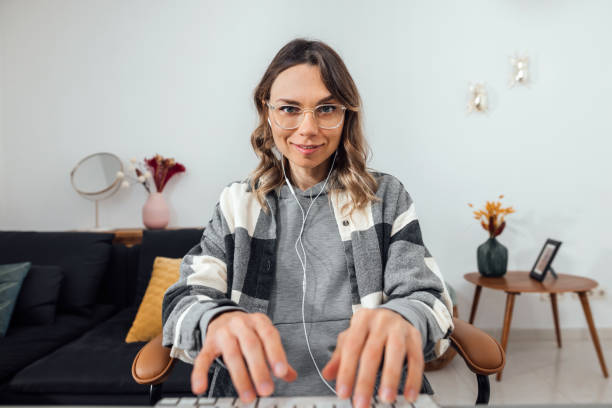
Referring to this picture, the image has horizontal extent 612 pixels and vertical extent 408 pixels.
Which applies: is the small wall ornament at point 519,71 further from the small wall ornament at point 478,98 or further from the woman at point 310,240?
the woman at point 310,240

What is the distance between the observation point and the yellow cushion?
1.60m

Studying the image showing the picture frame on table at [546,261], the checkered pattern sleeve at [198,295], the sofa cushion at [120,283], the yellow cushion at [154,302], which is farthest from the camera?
the picture frame on table at [546,261]

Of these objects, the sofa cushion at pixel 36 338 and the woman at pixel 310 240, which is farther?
the sofa cushion at pixel 36 338

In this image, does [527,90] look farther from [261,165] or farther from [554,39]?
[261,165]

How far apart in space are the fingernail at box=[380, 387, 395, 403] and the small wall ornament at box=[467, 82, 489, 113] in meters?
2.52

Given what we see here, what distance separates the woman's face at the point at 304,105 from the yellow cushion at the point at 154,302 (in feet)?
3.56

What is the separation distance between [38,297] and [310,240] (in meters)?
1.53

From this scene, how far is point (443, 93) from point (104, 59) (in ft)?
7.38

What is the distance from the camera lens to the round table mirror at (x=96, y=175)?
2.40 m

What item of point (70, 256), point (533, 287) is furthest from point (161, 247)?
point (533, 287)

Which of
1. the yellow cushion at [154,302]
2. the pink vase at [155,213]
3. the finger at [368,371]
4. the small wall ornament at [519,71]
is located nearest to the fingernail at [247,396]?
the finger at [368,371]

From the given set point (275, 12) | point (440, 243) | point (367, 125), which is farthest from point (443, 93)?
point (275, 12)

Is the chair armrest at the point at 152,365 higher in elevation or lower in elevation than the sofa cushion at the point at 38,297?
higher

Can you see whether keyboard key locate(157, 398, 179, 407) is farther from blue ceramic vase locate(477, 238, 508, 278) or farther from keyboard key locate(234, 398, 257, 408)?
blue ceramic vase locate(477, 238, 508, 278)
